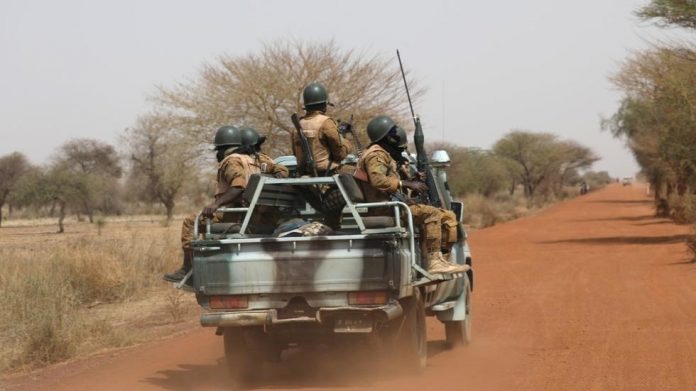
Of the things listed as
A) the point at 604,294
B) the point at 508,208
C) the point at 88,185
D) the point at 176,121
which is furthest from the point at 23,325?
the point at 508,208

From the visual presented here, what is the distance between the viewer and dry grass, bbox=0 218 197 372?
10.8 metres

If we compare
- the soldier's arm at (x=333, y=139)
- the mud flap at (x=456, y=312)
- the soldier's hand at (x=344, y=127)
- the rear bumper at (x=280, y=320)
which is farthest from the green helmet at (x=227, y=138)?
the mud flap at (x=456, y=312)

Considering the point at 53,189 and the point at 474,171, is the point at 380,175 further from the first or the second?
the point at 474,171

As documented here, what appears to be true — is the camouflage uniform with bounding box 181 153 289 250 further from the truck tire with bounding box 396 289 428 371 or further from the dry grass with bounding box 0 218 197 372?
the dry grass with bounding box 0 218 197 372

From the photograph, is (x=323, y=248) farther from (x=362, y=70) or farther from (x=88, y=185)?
(x=88, y=185)

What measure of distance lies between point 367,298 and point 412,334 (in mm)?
861

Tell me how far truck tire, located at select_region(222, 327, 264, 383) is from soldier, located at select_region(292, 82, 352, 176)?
1.80 m

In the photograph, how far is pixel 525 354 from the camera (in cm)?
990

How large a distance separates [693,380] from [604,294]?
685cm

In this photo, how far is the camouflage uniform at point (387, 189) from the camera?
8.73m

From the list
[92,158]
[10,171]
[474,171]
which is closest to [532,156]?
[474,171]

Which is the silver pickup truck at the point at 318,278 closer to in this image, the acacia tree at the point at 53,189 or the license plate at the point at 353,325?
the license plate at the point at 353,325

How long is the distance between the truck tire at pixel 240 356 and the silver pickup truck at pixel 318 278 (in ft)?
0.07

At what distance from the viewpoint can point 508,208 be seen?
6306 centimetres
